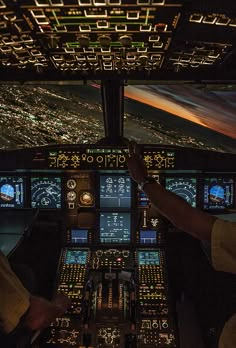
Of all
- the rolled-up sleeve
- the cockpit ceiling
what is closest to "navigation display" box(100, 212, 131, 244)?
the cockpit ceiling

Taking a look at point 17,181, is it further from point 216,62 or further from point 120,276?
point 216,62

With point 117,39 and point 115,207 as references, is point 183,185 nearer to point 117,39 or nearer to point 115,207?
point 115,207

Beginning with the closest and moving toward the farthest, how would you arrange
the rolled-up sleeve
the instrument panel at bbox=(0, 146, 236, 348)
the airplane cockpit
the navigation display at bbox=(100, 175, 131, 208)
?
the rolled-up sleeve → the airplane cockpit → the instrument panel at bbox=(0, 146, 236, 348) → the navigation display at bbox=(100, 175, 131, 208)

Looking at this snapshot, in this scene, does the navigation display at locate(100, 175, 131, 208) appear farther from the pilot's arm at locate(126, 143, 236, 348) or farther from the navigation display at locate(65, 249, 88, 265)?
the pilot's arm at locate(126, 143, 236, 348)

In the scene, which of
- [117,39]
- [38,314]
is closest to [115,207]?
[117,39]

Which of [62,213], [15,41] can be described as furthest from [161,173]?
[15,41]
